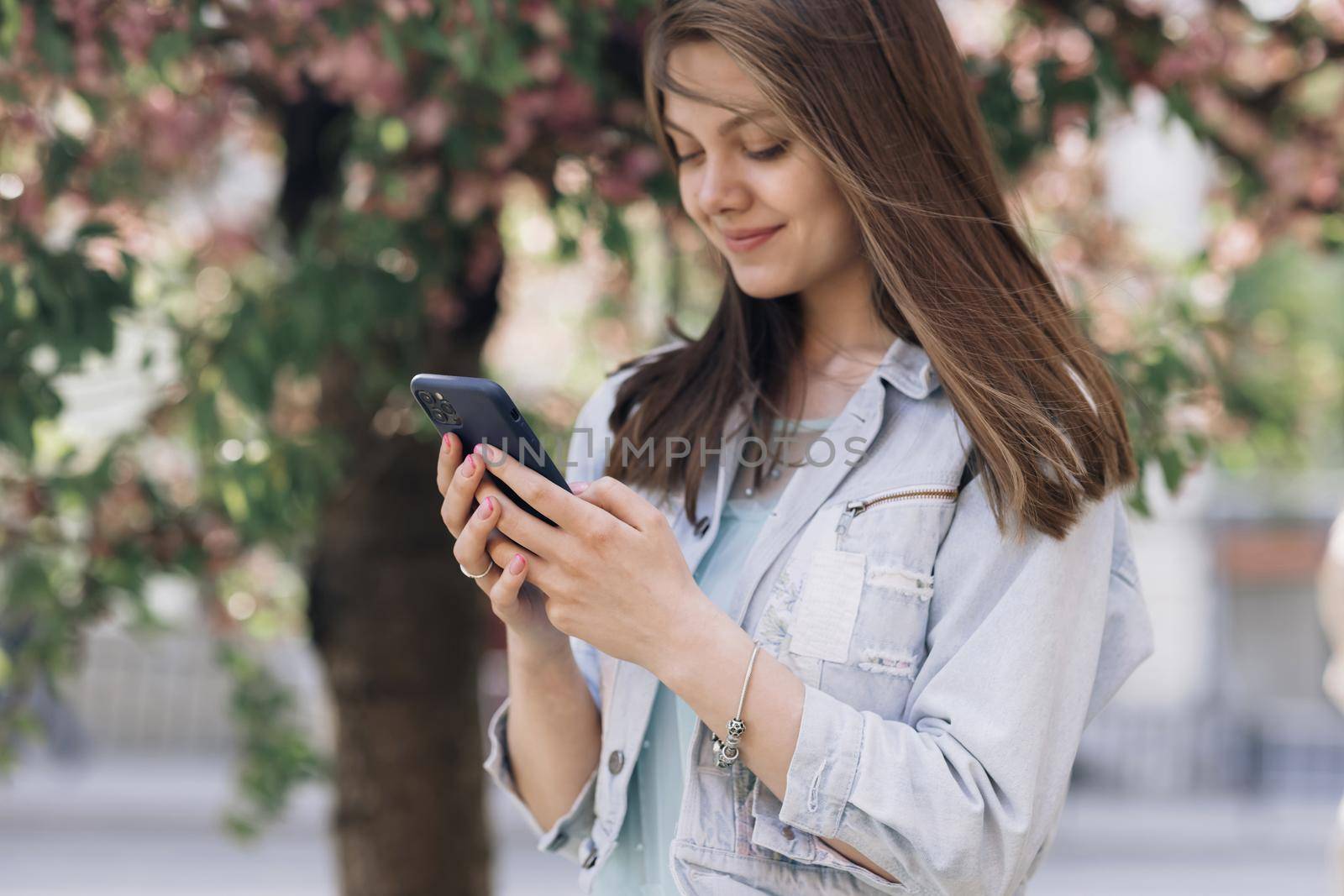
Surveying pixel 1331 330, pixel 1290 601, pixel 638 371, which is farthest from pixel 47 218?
pixel 1290 601

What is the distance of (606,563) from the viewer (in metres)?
1.26

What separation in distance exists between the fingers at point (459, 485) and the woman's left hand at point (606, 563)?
14 mm

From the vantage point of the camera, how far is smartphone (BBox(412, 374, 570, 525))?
4.08ft

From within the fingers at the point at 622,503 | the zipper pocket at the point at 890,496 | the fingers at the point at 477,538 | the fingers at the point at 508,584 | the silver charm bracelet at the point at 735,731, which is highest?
the zipper pocket at the point at 890,496

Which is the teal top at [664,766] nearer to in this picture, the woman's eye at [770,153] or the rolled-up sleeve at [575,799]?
the rolled-up sleeve at [575,799]

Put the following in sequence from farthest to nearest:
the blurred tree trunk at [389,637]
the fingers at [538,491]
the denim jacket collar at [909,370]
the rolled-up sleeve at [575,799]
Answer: the blurred tree trunk at [389,637] < the rolled-up sleeve at [575,799] < the denim jacket collar at [909,370] < the fingers at [538,491]

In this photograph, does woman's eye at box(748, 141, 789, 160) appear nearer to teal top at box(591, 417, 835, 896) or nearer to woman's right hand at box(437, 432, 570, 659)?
teal top at box(591, 417, 835, 896)

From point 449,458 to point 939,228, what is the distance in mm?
577

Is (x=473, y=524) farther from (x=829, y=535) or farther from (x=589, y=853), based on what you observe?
(x=589, y=853)

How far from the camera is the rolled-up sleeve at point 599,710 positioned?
1.59m

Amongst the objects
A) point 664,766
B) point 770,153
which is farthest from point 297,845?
point 770,153

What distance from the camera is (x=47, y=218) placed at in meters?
2.49

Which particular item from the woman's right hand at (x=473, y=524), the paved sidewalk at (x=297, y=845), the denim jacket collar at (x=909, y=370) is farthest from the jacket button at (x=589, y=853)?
the paved sidewalk at (x=297, y=845)

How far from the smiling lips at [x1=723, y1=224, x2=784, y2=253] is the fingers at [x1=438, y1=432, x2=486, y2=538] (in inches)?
15.8
